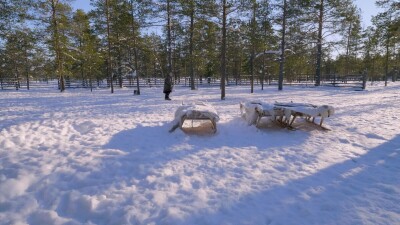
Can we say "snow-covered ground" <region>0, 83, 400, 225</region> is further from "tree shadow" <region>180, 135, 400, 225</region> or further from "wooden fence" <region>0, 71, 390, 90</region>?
"wooden fence" <region>0, 71, 390, 90</region>

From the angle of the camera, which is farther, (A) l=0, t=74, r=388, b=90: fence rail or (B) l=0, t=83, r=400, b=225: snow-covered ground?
(A) l=0, t=74, r=388, b=90: fence rail

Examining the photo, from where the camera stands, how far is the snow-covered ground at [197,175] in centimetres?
275

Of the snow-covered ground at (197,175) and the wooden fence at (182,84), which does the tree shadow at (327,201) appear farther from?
the wooden fence at (182,84)

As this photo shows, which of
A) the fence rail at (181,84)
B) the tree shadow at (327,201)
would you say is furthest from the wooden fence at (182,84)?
the tree shadow at (327,201)

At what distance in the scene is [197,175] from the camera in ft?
12.3

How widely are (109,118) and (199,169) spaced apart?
14.8 ft

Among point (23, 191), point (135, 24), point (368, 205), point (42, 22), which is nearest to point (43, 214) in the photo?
point (23, 191)

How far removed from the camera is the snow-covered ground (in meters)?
2.75

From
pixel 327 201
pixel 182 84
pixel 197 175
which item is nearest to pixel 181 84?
pixel 182 84

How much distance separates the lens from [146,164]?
13.4 ft

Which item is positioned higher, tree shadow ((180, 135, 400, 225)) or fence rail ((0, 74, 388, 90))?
fence rail ((0, 74, 388, 90))

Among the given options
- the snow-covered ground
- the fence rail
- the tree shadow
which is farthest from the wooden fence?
the tree shadow

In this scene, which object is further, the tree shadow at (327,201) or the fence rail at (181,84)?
the fence rail at (181,84)

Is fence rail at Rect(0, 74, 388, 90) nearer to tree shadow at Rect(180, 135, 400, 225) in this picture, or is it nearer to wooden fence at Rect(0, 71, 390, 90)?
wooden fence at Rect(0, 71, 390, 90)
